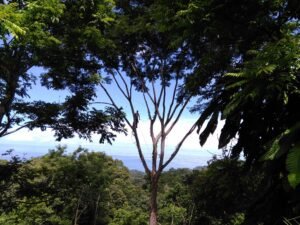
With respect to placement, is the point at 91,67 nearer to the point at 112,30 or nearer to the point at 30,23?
the point at 112,30

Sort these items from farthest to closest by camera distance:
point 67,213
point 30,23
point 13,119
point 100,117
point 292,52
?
point 67,213 < point 100,117 < point 13,119 < point 30,23 < point 292,52

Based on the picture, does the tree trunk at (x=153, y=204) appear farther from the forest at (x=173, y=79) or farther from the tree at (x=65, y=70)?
the tree at (x=65, y=70)

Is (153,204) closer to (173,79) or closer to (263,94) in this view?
(173,79)

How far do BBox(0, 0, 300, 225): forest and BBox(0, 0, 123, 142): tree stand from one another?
31 millimetres

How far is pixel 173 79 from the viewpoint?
1380cm

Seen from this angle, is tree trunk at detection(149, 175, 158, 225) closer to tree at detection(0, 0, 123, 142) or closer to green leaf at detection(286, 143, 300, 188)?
tree at detection(0, 0, 123, 142)

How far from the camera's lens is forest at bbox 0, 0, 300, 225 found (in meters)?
3.68

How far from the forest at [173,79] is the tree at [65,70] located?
0.03 metres

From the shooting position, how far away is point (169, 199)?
28.4 m

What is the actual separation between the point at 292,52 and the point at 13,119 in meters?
8.34

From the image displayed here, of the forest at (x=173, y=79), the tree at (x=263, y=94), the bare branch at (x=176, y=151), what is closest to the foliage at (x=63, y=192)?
the forest at (x=173, y=79)

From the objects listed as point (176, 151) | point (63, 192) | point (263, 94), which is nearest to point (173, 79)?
point (176, 151)

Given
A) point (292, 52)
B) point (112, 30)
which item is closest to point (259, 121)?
point (292, 52)

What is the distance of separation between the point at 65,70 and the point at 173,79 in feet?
16.2
